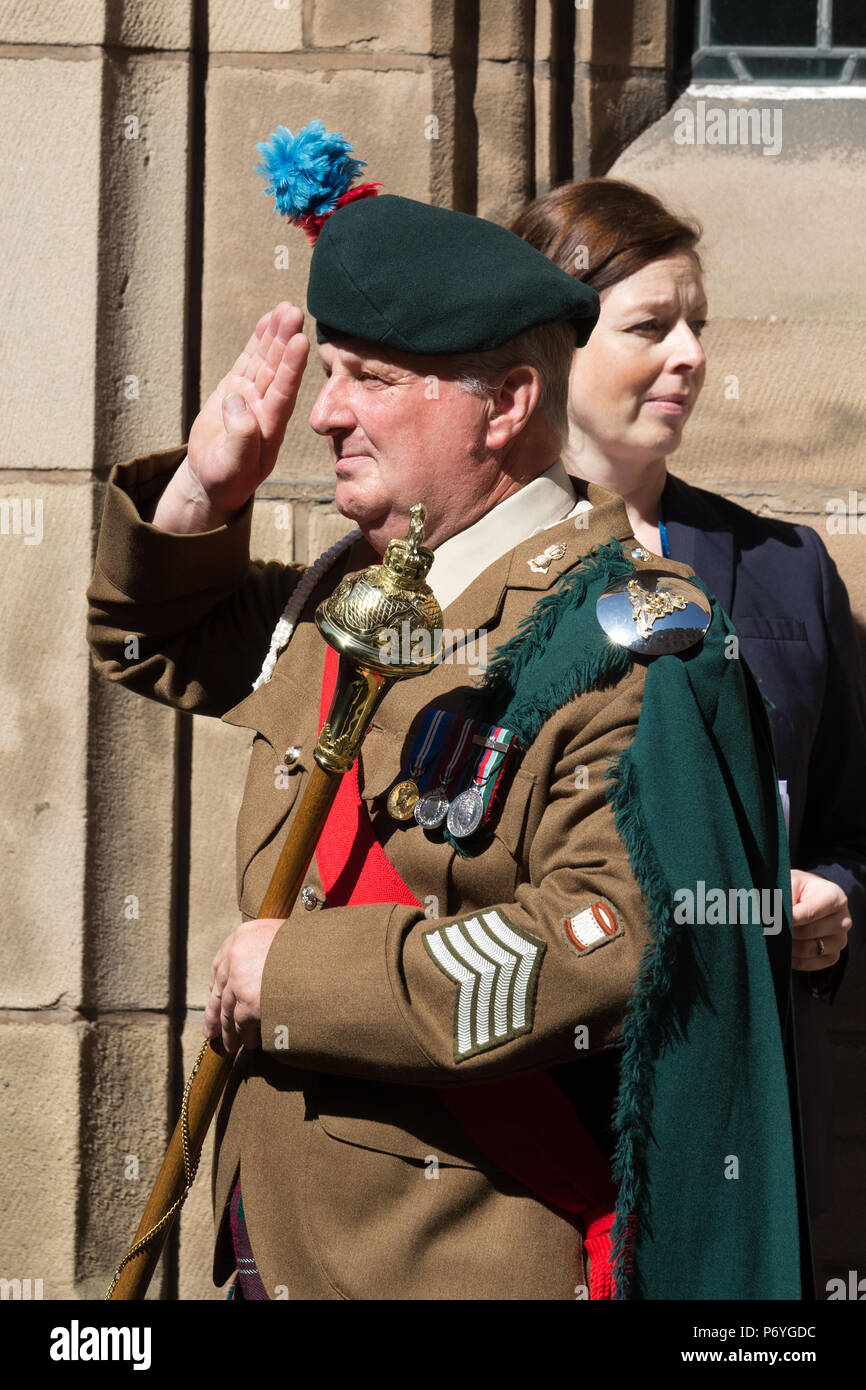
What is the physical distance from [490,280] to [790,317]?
1648 millimetres

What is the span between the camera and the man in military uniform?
1764 mm

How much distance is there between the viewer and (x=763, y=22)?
3.62m

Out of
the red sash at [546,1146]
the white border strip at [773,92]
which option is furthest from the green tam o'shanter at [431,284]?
the white border strip at [773,92]

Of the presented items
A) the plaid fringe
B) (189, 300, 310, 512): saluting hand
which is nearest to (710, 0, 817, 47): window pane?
(189, 300, 310, 512): saluting hand

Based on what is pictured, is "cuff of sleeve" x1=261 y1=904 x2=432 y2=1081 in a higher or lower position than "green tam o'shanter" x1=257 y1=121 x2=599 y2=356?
lower

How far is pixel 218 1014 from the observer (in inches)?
78.4

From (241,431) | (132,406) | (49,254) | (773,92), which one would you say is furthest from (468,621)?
(773,92)

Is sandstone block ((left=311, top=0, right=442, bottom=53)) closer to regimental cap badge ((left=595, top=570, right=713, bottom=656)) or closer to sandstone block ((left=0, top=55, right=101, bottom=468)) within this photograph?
sandstone block ((left=0, top=55, right=101, bottom=468))

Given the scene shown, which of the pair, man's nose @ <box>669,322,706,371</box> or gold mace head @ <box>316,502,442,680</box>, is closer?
gold mace head @ <box>316,502,442,680</box>

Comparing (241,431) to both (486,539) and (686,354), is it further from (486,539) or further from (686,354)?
(686,354)

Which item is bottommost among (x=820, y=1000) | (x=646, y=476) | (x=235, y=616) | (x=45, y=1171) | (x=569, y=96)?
(x=45, y=1171)

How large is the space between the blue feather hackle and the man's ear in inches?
16.1

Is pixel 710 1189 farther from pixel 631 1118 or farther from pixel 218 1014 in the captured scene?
pixel 218 1014

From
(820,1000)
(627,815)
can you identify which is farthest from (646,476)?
(627,815)
